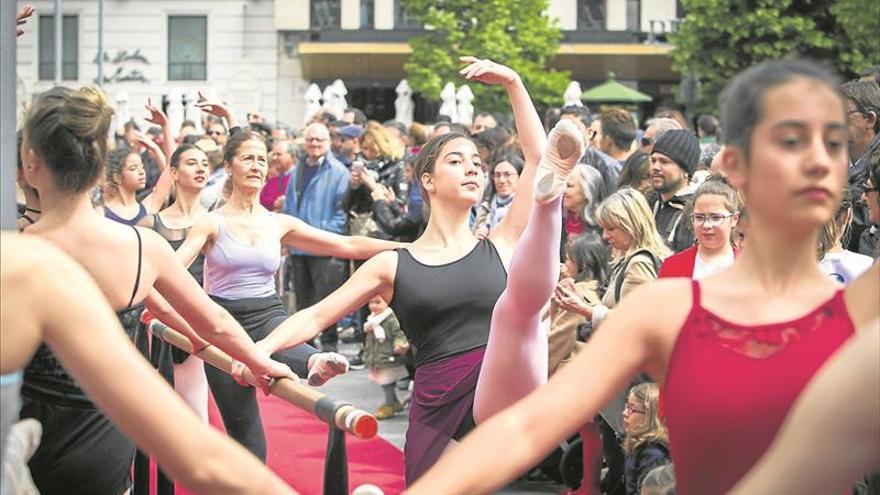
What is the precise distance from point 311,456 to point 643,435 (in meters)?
3.20

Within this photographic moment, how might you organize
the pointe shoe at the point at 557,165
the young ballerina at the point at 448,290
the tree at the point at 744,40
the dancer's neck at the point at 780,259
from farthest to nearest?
1. the tree at the point at 744,40
2. the young ballerina at the point at 448,290
3. the pointe shoe at the point at 557,165
4. the dancer's neck at the point at 780,259

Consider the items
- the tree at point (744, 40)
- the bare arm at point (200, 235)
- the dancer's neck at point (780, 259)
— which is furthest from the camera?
the tree at point (744, 40)

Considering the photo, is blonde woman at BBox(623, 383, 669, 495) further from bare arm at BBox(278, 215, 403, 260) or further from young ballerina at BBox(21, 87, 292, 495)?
young ballerina at BBox(21, 87, 292, 495)

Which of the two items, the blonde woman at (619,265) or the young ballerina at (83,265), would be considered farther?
the blonde woman at (619,265)

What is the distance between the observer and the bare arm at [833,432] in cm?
269

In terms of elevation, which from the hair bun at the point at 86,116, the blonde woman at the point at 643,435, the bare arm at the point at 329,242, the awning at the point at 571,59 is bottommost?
the blonde woman at the point at 643,435

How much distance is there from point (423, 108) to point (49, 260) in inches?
1840

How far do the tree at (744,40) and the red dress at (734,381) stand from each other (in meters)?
28.7

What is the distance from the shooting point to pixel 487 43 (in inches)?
1768

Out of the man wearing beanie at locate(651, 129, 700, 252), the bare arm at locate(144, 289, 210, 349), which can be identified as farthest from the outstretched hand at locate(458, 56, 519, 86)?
→ the man wearing beanie at locate(651, 129, 700, 252)

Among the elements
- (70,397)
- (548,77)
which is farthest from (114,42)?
(70,397)

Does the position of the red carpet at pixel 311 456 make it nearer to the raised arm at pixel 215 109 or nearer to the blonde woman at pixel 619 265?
the blonde woman at pixel 619 265

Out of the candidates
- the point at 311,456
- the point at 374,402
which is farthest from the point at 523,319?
the point at 374,402

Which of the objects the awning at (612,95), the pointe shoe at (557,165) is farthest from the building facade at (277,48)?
the pointe shoe at (557,165)
